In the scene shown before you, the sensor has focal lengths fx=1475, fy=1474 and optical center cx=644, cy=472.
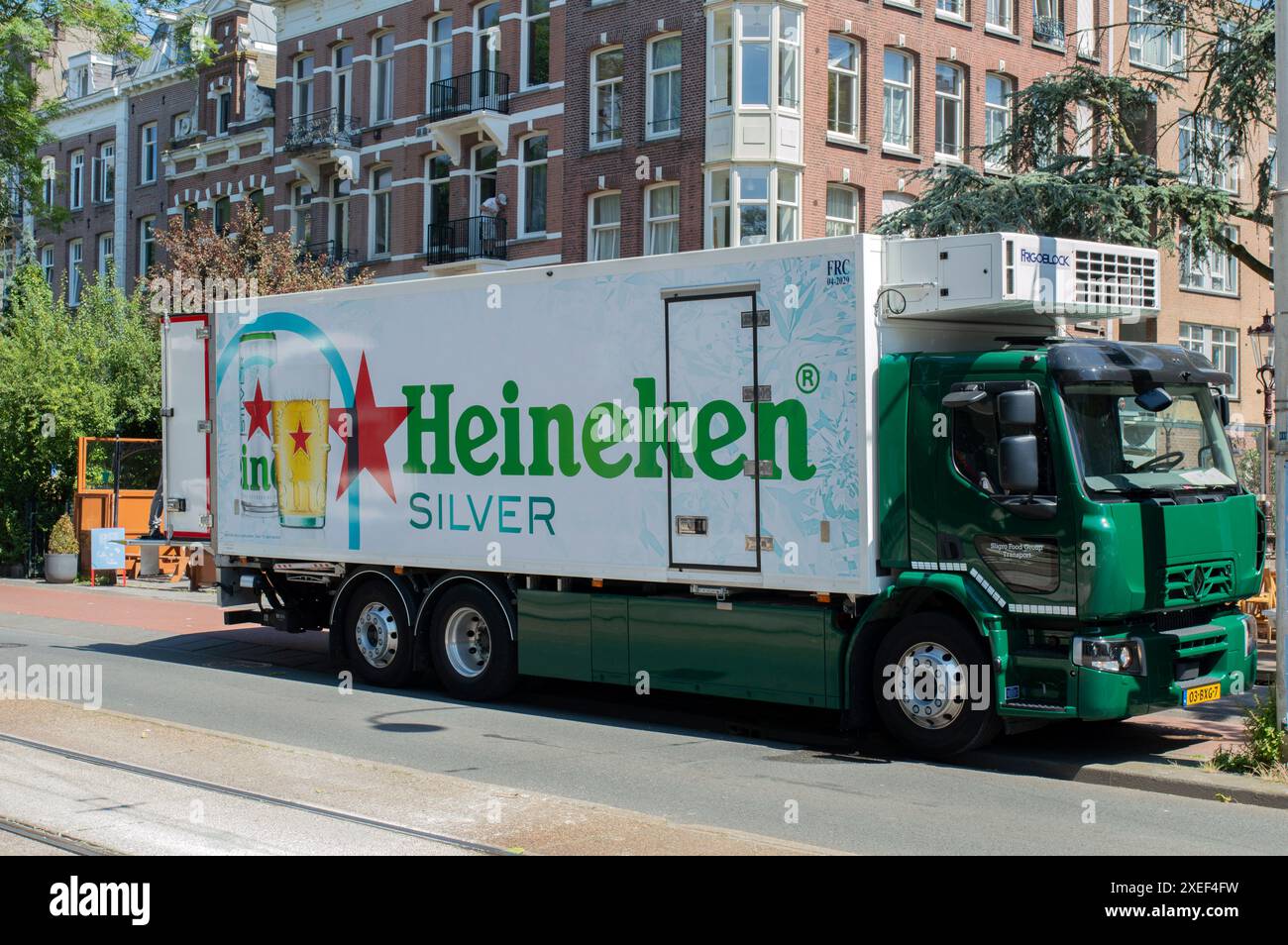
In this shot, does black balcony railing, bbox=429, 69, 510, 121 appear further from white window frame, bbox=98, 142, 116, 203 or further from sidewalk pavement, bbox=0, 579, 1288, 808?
sidewalk pavement, bbox=0, 579, 1288, 808

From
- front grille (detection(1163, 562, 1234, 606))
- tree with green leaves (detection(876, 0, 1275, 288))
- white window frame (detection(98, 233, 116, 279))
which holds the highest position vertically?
white window frame (detection(98, 233, 116, 279))

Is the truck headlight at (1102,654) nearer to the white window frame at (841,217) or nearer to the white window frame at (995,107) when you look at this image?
the white window frame at (841,217)

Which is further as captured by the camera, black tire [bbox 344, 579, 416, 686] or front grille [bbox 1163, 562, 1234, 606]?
black tire [bbox 344, 579, 416, 686]

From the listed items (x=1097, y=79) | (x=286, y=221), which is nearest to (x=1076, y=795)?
(x=1097, y=79)

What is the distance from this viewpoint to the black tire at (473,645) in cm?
1226

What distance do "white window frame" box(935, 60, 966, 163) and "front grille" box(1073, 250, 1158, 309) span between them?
21.6 m

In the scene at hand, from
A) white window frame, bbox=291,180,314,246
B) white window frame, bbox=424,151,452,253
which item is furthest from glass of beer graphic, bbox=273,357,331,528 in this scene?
white window frame, bbox=291,180,314,246

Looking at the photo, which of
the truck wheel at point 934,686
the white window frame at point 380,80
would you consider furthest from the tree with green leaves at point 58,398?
the truck wheel at point 934,686

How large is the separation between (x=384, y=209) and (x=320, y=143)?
2.32 meters

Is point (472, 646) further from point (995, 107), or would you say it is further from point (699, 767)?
point (995, 107)

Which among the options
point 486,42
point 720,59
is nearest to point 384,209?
point 486,42

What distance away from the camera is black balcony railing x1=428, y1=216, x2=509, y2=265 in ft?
105
